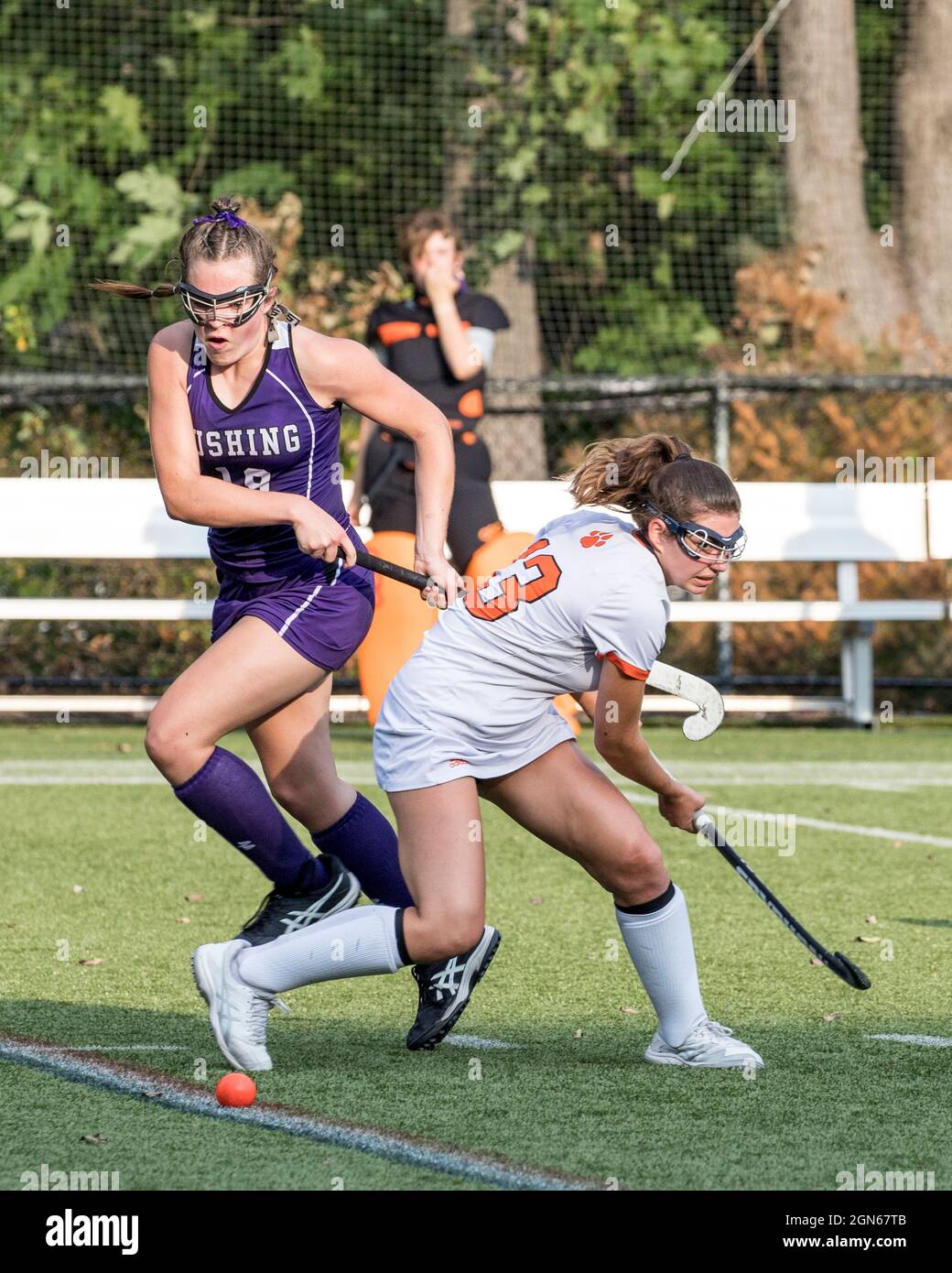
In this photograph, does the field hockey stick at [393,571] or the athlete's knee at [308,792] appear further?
the athlete's knee at [308,792]

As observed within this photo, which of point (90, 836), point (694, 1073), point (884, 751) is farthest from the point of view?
point (884, 751)

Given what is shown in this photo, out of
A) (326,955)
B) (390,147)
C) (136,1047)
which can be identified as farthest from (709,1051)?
(390,147)

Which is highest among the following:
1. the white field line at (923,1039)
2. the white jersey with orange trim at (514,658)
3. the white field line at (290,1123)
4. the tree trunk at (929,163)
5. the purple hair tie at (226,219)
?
the tree trunk at (929,163)

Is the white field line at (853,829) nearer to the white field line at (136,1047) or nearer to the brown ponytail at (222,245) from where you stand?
the white field line at (136,1047)

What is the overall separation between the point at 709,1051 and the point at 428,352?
490 cm

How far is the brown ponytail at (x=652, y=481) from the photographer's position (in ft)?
13.6

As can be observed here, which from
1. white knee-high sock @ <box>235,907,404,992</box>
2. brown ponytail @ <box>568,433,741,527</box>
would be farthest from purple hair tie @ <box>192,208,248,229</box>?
white knee-high sock @ <box>235,907,404,992</box>

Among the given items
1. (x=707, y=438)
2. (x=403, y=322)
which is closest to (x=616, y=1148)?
(x=403, y=322)

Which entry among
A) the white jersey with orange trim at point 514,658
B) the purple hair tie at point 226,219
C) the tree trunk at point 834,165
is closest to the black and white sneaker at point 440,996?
the white jersey with orange trim at point 514,658

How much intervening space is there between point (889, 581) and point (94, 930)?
25.7 ft

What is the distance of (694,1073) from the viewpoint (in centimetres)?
414

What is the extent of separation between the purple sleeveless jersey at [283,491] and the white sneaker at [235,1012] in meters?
0.74

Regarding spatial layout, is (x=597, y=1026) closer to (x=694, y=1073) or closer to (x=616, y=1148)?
(x=694, y=1073)

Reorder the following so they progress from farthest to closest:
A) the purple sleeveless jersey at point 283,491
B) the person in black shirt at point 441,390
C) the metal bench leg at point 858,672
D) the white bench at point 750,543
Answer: the metal bench leg at point 858,672 → the white bench at point 750,543 → the person in black shirt at point 441,390 → the purple sleeveless jersey at point 283,491
